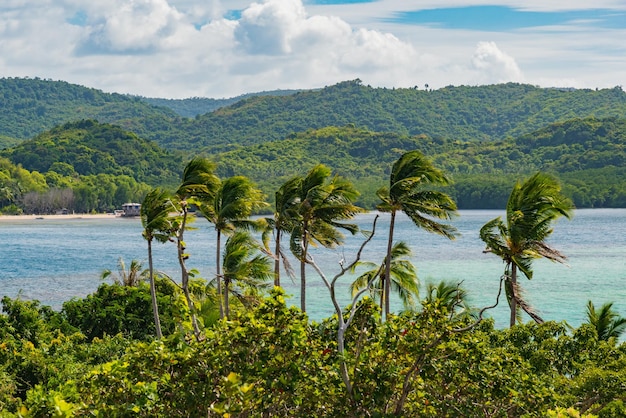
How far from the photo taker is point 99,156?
184500 millimetres

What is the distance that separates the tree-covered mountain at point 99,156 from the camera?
180250 millimetres

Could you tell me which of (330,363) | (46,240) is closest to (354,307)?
(330,363)

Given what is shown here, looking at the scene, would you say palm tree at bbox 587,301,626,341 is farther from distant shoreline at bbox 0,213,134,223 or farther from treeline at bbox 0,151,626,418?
distant shoreline at bbox 0,213,134,223

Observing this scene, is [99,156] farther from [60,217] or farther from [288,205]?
[288,205]

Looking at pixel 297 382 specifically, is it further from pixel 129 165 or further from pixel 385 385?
pixel 129 165

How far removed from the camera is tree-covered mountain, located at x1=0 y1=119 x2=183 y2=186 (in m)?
180

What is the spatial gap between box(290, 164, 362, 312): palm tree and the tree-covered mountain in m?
151

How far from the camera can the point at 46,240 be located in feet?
336

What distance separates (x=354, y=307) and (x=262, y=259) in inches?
556

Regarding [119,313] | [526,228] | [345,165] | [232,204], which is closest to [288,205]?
[232,204]

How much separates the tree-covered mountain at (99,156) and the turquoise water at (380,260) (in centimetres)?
5413

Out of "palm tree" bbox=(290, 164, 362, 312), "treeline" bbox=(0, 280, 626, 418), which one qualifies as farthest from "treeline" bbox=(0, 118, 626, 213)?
"treeline" bbox=(0, 280, 626, 418)

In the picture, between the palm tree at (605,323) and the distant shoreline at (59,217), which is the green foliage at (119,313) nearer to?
the palm tree at (605,323)

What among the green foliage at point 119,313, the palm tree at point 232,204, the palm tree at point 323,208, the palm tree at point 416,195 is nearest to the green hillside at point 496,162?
the green foliage at point 119,313
